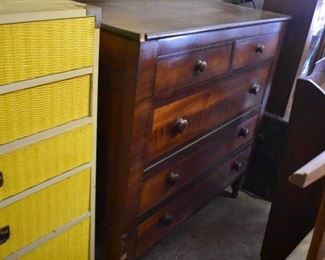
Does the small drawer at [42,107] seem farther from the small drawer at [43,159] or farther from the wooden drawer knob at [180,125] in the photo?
the wooden drawer knob at [180,125]

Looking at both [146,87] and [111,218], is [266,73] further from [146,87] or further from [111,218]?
[111,218]

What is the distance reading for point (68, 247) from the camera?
45.8 inches

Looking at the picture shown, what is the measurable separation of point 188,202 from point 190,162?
210 millimetres


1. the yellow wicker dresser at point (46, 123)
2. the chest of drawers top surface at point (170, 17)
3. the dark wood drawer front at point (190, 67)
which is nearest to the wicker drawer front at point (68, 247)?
the yellow wicker dresser at point (46, 123)

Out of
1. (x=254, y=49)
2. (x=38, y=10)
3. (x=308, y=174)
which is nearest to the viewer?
(x=308, y=174)

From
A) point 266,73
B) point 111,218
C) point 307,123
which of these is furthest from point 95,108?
point 266,73

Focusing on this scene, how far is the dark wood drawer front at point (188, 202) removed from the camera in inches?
56.4

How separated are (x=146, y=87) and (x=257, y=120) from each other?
95 centimetres

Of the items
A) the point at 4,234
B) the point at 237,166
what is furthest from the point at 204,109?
the point at 4,234

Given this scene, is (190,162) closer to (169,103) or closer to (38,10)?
(169,103)

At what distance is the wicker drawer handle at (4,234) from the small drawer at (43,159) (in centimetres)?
9

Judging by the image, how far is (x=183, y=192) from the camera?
5.06 ft

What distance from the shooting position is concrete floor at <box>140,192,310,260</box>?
1733 millimetres

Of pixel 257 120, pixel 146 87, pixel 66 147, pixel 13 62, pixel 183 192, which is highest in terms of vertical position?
pixel 13 62
